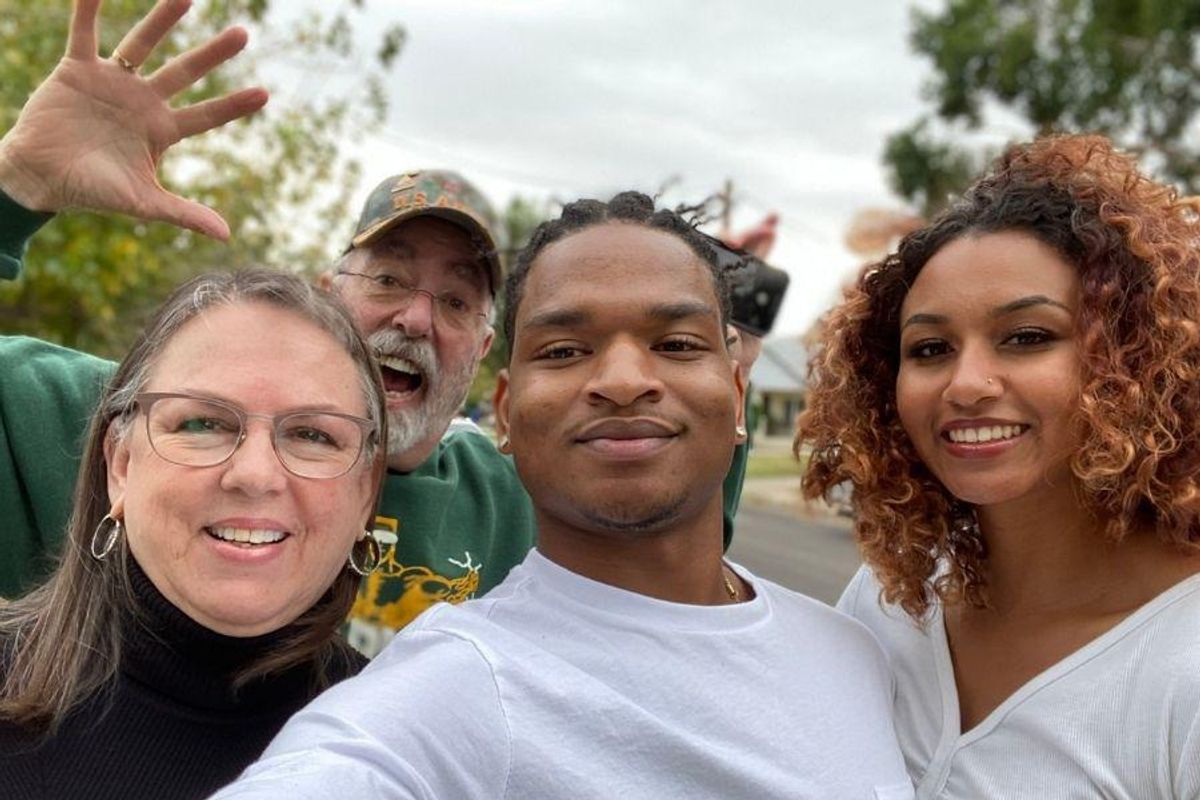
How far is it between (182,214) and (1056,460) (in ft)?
6.51

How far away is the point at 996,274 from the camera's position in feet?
7.64

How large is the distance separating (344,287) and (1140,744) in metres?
2.36

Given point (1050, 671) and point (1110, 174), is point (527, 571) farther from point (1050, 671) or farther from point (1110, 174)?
point (1110, 174)

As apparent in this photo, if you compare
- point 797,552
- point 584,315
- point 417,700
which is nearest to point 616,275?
point 584,315

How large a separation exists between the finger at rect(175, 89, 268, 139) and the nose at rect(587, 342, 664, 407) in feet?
3.80

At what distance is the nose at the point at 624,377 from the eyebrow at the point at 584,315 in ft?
0.23

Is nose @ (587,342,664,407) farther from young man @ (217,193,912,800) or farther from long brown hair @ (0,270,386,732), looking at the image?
long brown hair @ (0,270,386,732)

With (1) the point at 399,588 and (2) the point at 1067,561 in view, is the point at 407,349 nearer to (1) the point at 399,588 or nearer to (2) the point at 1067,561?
(1) the point at 399,588

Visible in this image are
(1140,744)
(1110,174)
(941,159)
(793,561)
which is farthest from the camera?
(941,159)

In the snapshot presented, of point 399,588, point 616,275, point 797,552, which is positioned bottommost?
point 797,552

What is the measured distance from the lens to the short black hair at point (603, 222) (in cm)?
237

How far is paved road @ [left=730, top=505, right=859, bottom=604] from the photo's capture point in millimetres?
13828

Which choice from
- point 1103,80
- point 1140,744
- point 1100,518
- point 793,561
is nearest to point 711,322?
point 1100,518

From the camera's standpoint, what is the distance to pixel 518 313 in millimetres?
2328
